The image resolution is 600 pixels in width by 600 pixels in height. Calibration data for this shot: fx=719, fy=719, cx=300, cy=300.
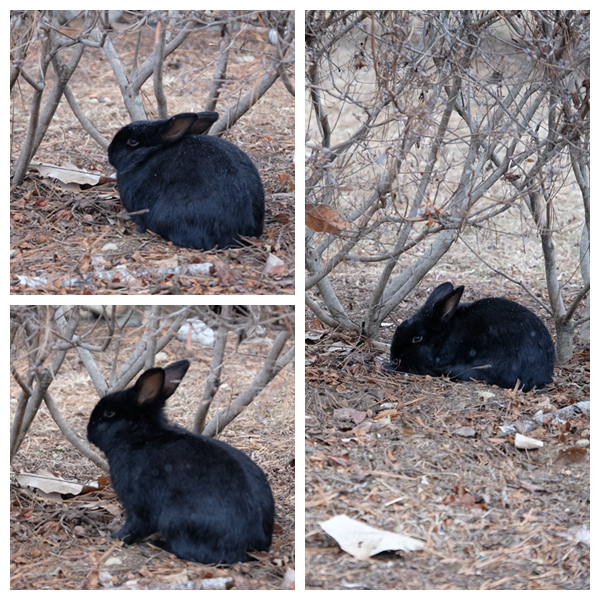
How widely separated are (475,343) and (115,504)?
2.68m

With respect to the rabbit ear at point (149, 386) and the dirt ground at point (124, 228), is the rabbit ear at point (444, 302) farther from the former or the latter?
the rabbit ear at point (149, 386)

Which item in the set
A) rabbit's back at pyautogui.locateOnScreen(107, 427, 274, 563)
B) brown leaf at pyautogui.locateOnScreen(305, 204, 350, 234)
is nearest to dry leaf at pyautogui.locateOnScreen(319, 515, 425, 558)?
rabbit's back at pyautogui.locateOnScreen(107, 427, 274, 563)

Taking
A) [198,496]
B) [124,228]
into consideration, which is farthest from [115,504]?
[124,228]

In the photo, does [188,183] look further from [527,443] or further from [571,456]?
[571,456]

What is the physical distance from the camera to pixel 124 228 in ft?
13.9

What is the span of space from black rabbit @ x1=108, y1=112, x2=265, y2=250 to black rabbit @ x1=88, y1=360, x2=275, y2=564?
800 mm

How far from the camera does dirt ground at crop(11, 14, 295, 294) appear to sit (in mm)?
3574

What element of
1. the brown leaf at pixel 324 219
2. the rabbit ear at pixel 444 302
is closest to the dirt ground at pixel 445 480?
the rabbit ear at pixel 444 302

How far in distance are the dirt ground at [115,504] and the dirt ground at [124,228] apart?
0.46 m

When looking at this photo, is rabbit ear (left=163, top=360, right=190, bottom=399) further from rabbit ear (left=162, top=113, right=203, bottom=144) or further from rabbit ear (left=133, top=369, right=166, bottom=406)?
rabbit ear (left=162, top=113, right=203, bottom=144)

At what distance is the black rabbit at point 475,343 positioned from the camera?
4910mm
